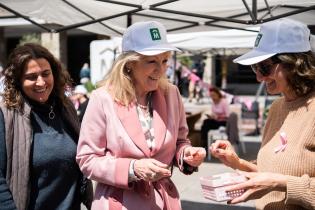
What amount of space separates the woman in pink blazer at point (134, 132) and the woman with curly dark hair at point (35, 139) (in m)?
0.31

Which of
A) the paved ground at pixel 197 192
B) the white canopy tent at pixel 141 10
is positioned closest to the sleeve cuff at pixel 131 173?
the white canopy tent at pixel 141 10

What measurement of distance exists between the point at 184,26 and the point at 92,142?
4516mm

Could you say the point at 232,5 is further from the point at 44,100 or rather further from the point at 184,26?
the point at 44,100

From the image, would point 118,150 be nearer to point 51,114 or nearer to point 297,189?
point 51,114

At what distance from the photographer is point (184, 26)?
641 cm

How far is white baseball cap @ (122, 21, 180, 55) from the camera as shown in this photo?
2.16 meters

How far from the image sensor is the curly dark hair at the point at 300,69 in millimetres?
1924

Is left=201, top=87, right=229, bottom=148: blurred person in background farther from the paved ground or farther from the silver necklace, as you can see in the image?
the silver necklace

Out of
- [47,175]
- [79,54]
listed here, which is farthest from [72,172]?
[79,54]

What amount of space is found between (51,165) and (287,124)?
1250 millimetres

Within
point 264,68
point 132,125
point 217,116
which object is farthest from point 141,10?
point 217,116

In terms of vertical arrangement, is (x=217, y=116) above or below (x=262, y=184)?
below

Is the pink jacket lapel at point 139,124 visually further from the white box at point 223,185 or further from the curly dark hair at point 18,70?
the curly dark hair at point 18,70

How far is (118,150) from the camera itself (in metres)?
2.13
